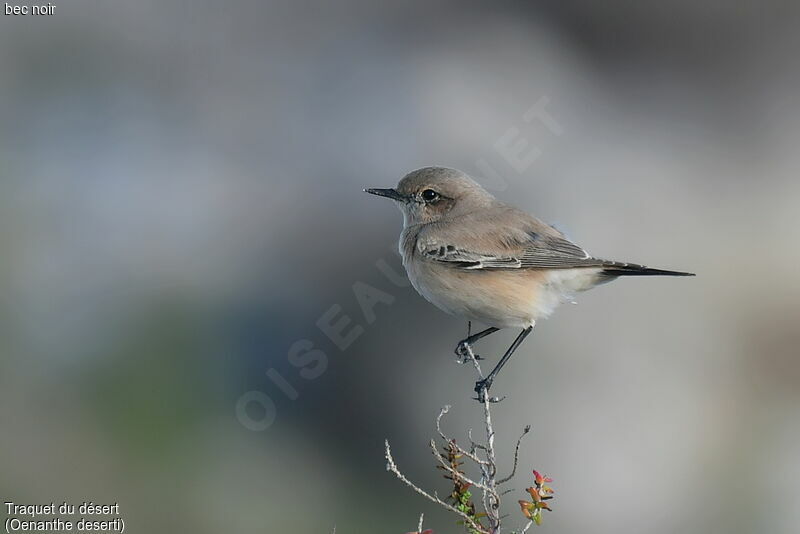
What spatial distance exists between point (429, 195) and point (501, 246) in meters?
0.62

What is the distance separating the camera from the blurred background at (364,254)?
23.5 ft

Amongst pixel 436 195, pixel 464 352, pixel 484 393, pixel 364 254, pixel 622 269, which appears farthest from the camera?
pixel 364 254

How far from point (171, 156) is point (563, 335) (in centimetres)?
479

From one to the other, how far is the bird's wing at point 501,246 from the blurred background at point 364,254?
275 cm

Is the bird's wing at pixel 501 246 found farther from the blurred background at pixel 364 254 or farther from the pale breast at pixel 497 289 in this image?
the blurred background at pixel 364 254

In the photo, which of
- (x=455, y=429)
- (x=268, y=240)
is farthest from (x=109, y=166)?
(x=455, y=429)

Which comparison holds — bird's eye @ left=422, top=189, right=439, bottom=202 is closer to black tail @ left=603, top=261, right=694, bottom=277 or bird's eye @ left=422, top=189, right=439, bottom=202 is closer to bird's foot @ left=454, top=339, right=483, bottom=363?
bird's foot @ left=454, top=339, right=483, bottom=363

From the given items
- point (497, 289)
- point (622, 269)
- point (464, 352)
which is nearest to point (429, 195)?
point (497, 289)

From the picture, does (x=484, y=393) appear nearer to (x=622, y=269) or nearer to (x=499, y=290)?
(x=499, y=290)

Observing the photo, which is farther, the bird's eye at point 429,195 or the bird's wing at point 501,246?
the bird's eye at point 429,195

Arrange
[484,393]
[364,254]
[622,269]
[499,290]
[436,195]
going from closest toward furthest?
[484,393], [622,269], [499,290], [436,195], [364,254]

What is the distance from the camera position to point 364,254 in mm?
7797

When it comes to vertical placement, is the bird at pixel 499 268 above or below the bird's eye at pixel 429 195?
below

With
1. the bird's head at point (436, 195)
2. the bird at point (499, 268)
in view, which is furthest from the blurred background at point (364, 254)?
the bird at point (499, 268)
